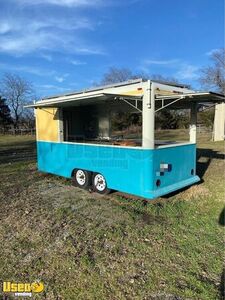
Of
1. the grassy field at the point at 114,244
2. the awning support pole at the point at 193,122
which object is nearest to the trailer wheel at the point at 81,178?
the grassy field at the point at 114,244

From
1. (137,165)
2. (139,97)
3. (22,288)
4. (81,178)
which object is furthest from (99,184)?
(22,288)

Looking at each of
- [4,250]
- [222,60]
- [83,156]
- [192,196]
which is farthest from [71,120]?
[222,60]

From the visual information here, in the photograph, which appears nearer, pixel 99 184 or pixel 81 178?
pixel 99 184

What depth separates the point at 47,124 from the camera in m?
8.60

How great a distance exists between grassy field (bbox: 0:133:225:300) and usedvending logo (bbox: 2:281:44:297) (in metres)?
0.08

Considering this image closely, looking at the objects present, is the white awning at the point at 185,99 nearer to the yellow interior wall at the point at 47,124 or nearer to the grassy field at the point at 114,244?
the grassy field at the point at 114,244

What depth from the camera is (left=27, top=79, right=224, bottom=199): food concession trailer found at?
572cm

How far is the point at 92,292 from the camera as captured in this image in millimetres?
3115

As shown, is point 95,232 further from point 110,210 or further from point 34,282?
point 34,282

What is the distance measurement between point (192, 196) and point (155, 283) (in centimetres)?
370

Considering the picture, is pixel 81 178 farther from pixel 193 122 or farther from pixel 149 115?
pixel 193 122

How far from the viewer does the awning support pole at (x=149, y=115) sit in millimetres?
5594

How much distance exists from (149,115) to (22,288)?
3890 mm

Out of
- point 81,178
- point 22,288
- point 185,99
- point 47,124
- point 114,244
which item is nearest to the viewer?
point 22,288
